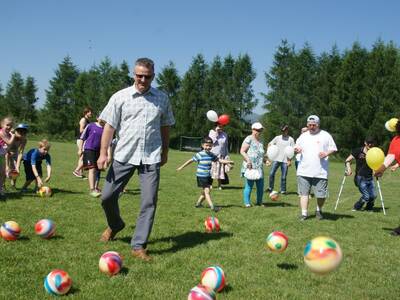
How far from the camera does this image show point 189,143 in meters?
53.2

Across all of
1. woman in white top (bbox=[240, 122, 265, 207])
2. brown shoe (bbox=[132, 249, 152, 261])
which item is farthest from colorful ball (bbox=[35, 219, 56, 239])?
woman in white top (bbox=[240, 122, 265, 207])

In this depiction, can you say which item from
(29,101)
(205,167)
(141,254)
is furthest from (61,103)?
(141,254)

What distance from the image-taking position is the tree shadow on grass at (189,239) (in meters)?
6.14

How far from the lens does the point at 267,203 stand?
11156mm

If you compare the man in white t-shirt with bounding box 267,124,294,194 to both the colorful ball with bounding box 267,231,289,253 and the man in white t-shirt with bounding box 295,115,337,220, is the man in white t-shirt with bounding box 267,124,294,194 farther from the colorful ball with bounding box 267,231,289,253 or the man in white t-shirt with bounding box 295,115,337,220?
the colorful ball with bounding box 267,231,289,253

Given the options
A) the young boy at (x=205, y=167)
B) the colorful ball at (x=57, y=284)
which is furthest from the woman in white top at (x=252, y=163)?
the colorful ball at (x=57, y=284)

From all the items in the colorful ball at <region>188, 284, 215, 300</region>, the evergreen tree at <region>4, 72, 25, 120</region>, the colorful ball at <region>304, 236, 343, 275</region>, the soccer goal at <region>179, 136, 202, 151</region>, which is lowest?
the soccer goal at <region>179, 136, 202, 151</region>

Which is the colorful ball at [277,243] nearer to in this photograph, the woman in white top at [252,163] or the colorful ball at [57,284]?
the colorful ball at [57,284]

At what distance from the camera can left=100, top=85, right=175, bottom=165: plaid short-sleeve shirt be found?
555cm

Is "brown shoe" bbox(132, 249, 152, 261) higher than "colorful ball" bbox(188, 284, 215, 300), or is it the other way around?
"colorful ball" bbox(188, 284, 215, 300)

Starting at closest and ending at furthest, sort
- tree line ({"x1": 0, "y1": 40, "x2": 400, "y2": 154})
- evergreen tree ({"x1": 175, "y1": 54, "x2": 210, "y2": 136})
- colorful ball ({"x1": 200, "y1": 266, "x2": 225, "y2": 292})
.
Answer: colorful ball ({"x1": 200, "y1": 266, "x2": 225, "y2": 292}) < tree line ({"x1": 0, "y1": 40, "x2": 400, "y2": 154}) < evergreen tree ({"x1": 175, "y1": 54, "x2": 210, "y2": 136})

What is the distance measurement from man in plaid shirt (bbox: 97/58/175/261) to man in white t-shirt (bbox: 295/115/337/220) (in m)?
4.16

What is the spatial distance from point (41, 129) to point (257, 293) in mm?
62808

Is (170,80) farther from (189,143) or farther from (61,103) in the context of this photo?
(61,103)
